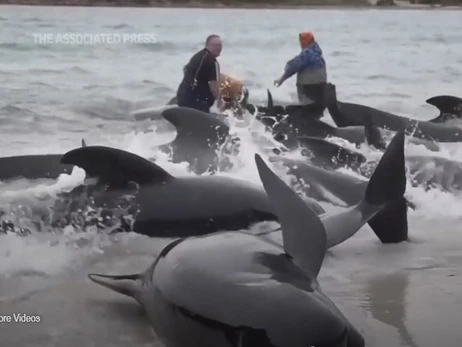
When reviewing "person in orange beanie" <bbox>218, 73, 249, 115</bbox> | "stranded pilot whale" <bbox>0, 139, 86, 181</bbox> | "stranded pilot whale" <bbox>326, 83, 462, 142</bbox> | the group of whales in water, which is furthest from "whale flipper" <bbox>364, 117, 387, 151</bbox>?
"stranded pilot whale" <bbox>0, 139, 86, 181</bbox>

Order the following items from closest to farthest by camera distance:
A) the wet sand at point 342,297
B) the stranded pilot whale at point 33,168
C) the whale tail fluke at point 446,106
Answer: the wet sand at point 342,297, the stranded pilot whale at point 33,168, the whale tail fluke at point 446,106

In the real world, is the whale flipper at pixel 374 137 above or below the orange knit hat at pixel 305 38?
below

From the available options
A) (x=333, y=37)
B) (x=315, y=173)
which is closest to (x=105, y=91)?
(x=315, y=173)

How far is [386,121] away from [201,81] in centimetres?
208

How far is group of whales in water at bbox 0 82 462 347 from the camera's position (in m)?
2.60

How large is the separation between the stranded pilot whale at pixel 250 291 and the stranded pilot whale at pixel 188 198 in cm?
91

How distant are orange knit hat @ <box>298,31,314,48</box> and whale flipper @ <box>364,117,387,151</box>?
0.85 m

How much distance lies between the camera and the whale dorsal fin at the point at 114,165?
3848 millimetres

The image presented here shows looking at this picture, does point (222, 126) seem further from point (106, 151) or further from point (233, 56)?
point (106, 151)

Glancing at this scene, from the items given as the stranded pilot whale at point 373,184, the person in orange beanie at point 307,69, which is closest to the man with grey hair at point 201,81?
the person in orange beanie at point 307,69

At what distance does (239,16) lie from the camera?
5344 millimetres

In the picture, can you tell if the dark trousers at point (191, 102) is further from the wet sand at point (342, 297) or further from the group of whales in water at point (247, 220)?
the wet sand at point (342, 297)

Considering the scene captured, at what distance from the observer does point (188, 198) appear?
159 inches

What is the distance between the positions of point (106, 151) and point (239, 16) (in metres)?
1.86
